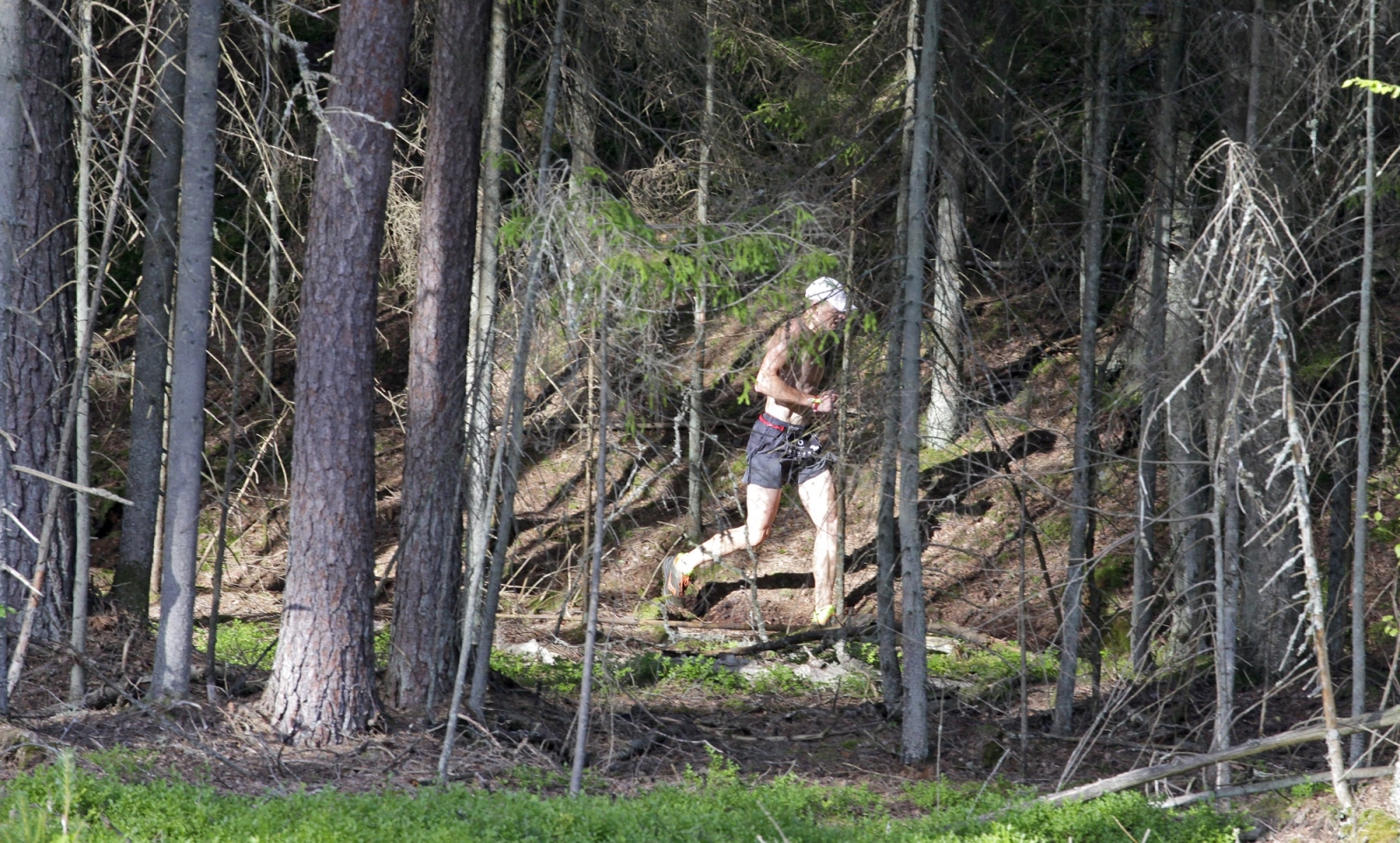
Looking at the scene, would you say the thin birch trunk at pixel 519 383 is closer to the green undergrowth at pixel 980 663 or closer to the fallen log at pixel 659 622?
the fallen log at pixel 659 622

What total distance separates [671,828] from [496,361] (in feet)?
12.4

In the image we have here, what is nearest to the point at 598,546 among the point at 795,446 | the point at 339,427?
the point at 339,427

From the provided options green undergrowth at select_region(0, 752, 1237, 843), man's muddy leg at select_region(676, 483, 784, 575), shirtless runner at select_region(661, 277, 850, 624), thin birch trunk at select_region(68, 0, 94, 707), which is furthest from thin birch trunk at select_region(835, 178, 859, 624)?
thin birch trunk at select_region(68, 0, 94, 707)

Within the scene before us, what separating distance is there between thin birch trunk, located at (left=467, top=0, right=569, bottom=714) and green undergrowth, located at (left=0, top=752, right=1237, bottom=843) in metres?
1.17

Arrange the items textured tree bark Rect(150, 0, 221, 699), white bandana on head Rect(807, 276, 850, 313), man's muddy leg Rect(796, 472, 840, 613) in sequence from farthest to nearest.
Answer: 1. man's muddy leg Rect(796, 472, 840, 613)
2. white bandana on head Rect(807, 276, 850, 313)
3. textured tree bark Rect(150, 0, 221, 699)

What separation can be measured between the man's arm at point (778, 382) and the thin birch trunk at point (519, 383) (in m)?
2.05

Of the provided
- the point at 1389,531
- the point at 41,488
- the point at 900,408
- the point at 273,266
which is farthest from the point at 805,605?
the point at 41,488

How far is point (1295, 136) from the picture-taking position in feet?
27.9

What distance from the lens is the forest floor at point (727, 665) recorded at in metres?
7.01

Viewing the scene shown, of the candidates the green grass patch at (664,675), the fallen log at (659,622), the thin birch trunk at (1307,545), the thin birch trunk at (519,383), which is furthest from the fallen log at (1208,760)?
the fallen log at (659,622)

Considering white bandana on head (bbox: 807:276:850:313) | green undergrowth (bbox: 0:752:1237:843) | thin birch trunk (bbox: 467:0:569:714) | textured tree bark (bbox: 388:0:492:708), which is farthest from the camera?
textured tree bark (bbox: 388:0:492:708)

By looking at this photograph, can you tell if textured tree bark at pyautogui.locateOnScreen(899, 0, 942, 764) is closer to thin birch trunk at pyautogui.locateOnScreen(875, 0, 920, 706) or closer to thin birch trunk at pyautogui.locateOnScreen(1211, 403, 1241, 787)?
thin birch trunk at pyautogui.locateOnScreen(875, 0, 920, 706)

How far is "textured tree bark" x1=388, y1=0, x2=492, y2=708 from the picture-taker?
8062mm

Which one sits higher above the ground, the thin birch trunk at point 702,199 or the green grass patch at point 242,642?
the thin birch trunk at point 702,199
